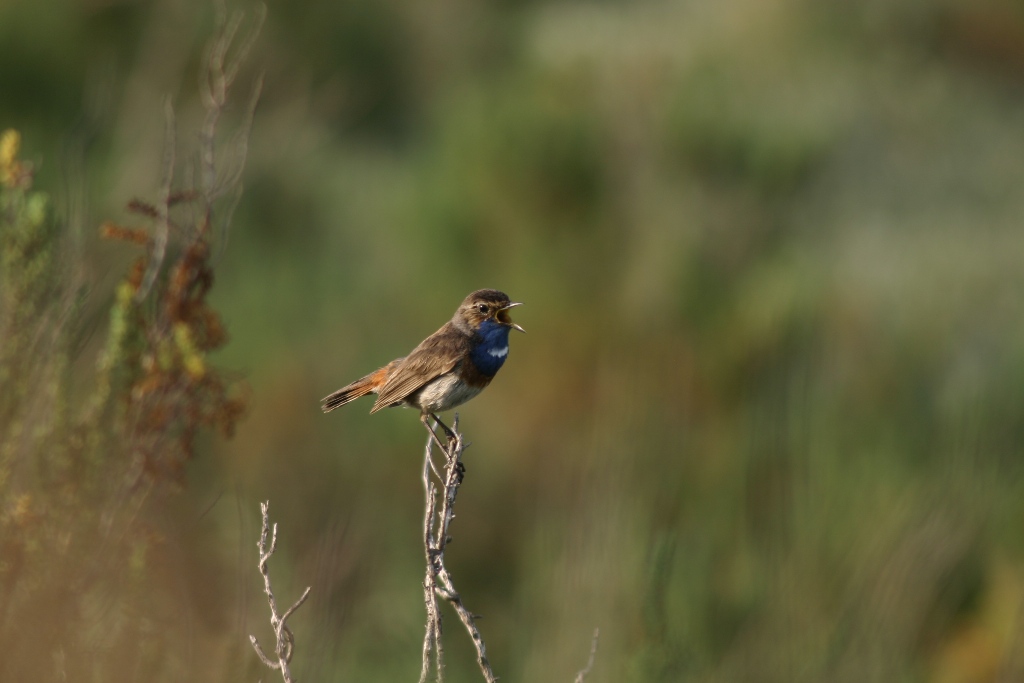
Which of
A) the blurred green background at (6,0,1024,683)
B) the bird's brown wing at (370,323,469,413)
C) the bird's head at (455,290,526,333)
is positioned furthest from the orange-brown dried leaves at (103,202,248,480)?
the bird's head at (455,290,526,333)

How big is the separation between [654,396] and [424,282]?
9.36ft

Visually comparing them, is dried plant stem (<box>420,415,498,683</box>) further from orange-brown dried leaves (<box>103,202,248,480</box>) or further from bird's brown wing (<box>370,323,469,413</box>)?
bird's brown wing (<box>370,323,469,413</box>)

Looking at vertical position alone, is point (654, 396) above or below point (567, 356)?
below

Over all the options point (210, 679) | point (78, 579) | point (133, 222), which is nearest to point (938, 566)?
point (210, 679)

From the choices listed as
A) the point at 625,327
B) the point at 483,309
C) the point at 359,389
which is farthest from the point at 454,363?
the point at 625,327

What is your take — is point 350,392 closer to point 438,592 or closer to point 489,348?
point 489,348

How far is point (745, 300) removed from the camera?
8.18 m

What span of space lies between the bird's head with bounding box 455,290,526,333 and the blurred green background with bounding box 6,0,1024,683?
2.13 feet

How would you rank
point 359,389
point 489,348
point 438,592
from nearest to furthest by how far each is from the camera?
point 438,592
point 489,348
point 359,389

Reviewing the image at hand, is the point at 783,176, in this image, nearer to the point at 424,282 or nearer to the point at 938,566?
the point at 424,282

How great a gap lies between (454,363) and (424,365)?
12 centimetres

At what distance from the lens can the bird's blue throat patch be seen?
474 cm

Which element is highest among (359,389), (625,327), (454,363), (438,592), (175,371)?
(625,327)

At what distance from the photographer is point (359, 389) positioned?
197 inches
